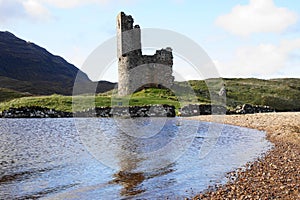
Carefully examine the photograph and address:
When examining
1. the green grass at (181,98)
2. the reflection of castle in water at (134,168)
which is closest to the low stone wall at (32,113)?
the green grass at (181,98)

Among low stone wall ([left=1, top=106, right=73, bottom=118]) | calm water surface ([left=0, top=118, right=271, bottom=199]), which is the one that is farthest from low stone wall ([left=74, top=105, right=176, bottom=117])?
calm water surface ([left=0, top=118, right=271, bottom=199])

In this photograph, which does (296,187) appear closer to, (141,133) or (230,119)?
(141,133)

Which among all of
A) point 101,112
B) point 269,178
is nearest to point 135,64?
point 101,112

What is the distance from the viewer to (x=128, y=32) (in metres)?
71.1

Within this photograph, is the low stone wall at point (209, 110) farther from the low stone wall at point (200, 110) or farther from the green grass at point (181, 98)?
the green grass at point (181, 98)

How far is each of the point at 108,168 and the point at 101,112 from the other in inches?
1420

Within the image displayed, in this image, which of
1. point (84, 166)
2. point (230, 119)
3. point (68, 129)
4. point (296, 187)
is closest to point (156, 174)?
point (84, 166)

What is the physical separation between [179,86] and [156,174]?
60.3 meters

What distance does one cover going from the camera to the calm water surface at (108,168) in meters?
16.0

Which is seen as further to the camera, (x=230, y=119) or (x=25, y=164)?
(x=230, y=119)

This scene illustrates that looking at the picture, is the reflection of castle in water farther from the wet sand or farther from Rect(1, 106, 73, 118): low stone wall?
Rect(1, 106, 73, 118): low stone wall

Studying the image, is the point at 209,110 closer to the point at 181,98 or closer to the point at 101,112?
the point at 181,98

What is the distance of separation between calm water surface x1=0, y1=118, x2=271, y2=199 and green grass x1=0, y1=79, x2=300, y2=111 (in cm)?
2347

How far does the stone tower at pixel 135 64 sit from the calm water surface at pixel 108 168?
36532mm
